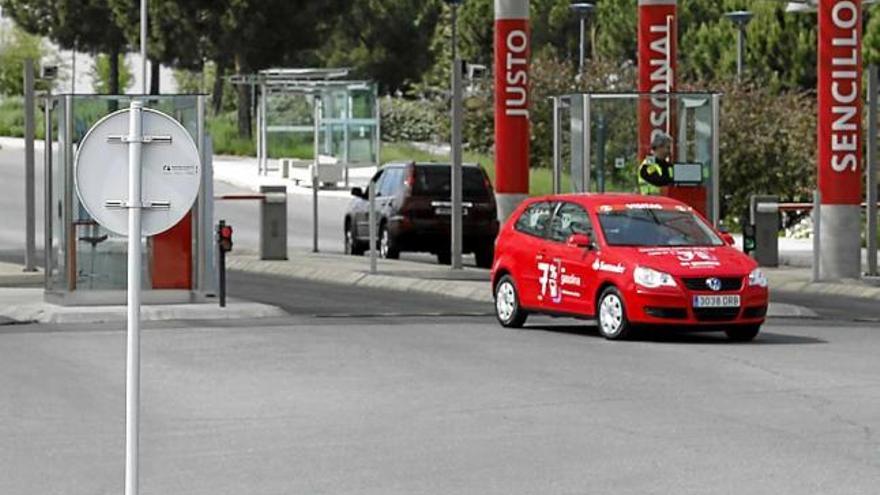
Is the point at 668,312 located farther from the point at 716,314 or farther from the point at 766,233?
the point at 766,233

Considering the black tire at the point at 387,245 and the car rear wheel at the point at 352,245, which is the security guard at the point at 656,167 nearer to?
the black tire at the point at 387,245

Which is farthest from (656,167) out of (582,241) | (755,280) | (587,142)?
(755,280)

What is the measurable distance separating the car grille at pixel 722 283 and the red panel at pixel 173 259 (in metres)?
7.27

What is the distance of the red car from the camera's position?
23906mm

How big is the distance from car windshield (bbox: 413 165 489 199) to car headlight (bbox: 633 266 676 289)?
16624mm

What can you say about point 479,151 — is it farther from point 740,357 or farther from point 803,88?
point 740,357

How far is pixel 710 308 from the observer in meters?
23.9

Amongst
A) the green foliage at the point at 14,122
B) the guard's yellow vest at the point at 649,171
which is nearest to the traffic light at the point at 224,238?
the guard's yellow vest at the point at 649,171

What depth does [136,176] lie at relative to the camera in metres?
12.0

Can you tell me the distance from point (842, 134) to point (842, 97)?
1.63 ft

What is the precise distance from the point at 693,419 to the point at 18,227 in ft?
136

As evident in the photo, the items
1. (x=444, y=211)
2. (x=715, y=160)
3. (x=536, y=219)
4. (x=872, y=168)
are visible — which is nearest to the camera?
(x=536, y=219)

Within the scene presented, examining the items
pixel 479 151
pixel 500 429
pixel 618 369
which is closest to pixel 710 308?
pixel 618 369

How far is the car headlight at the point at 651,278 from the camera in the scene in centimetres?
2391
